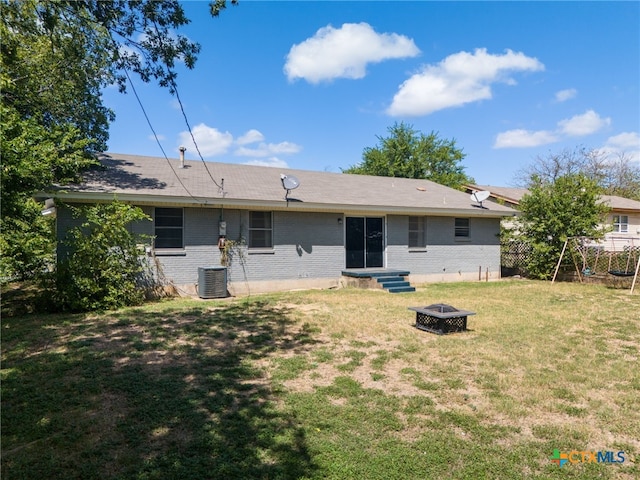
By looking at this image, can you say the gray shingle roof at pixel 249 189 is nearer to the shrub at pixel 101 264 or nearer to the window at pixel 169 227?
the window at pixel 169 227

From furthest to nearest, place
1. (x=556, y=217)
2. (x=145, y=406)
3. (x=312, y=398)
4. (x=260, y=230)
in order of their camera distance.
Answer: (x=556, y=217) < (x=260, y=230) < (x=312, y=398) < (x=145, y=406)

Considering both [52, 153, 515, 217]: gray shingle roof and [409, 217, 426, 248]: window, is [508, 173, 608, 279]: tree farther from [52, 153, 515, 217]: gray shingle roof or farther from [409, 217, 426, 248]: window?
[409, 217, 426, 248]: window

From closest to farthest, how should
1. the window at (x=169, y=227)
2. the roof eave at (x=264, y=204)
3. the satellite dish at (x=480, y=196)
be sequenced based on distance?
the roof eave at (x=264, y=204) → the window at (x=169, y=227) → the satellite dish at (x=480, y=196)

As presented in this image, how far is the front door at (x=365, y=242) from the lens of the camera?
527 inches

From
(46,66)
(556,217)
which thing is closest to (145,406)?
(46,66)

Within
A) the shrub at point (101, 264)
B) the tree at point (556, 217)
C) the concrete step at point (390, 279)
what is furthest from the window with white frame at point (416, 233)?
the shrub at point (101, 264)

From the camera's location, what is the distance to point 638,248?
13797mm

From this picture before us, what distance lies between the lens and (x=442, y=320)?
22.7ft

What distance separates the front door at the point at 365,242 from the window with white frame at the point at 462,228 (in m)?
3.37

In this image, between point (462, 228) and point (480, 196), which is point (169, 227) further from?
point (480, 196)

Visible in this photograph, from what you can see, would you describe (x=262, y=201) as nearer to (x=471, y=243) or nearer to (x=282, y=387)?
(x=282, y=387)

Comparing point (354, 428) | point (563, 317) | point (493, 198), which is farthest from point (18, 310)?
point (493, 198)

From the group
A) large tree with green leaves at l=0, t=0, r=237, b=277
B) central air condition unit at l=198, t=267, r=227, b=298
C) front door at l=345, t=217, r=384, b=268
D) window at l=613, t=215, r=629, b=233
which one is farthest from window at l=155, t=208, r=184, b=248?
window at l=613, t=215, r=629, b=233

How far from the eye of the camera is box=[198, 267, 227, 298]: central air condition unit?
10.6m
